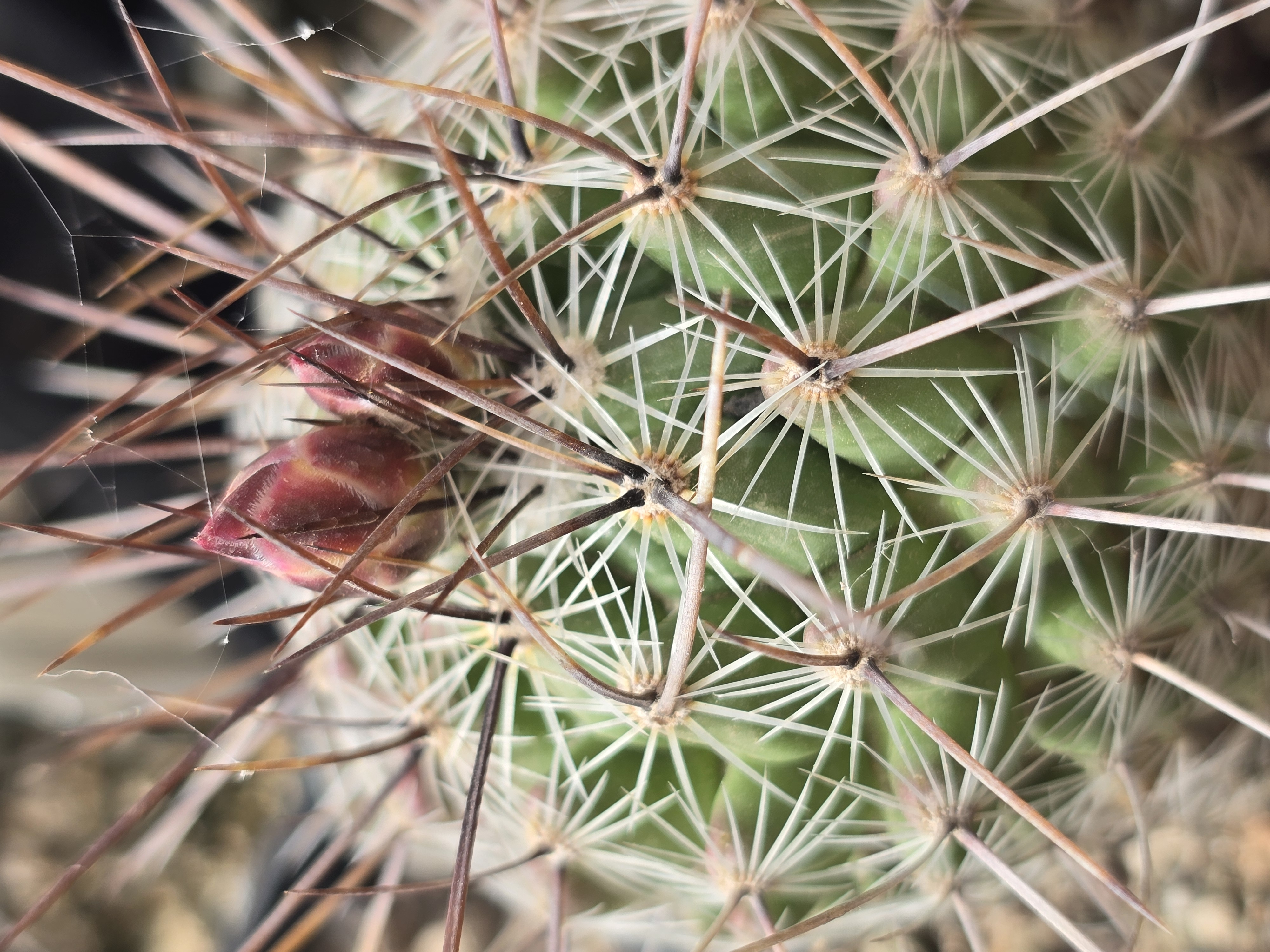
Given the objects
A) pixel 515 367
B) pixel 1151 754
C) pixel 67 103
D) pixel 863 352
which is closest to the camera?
pixel 863 352

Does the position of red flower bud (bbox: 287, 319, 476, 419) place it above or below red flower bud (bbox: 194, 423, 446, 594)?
above

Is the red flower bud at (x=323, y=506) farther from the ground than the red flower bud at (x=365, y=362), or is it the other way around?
the red flower bud at (x=365, y=362)

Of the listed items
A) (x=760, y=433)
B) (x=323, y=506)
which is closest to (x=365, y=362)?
(x=323, y=506)

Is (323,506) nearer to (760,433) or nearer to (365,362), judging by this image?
(365,362)

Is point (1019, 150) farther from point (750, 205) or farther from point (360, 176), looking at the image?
point (360, 176)

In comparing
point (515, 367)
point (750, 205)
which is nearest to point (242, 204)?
point (515, 367)
